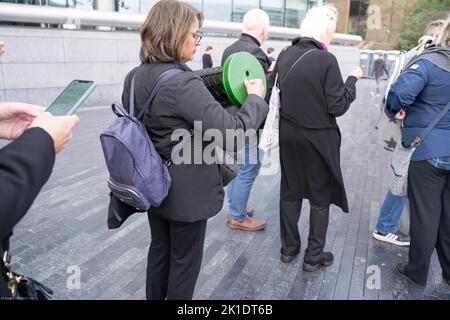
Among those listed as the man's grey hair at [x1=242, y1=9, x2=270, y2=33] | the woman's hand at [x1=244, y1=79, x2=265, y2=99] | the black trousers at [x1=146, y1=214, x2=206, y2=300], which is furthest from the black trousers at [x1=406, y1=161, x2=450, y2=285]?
the man's grey hair at [x1=242, y1=9, x2=270, y2=33]

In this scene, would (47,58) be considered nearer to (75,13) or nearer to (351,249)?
(75,13)

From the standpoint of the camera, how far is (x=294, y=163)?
315 cm

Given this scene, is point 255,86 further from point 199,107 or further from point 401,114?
point 401,114

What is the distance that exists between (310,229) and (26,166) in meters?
2.58

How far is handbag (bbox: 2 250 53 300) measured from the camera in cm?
122

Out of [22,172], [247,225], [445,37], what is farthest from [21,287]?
[445,37]

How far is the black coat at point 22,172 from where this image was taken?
1012 millimetres

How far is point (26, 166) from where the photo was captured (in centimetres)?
105

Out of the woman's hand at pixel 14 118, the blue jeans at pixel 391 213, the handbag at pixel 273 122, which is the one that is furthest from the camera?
the blue jeans at pixel 391 213

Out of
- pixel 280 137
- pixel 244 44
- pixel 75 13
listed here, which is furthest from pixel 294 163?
pixel 75 13

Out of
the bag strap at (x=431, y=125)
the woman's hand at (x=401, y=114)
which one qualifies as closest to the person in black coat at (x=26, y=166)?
the bag strap at (x=431, y=125)

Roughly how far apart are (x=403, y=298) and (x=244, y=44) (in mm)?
2532

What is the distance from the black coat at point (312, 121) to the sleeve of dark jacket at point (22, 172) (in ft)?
7.05

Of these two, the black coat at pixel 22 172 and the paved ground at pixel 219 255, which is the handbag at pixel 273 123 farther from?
the black coat at pixel 22 172
